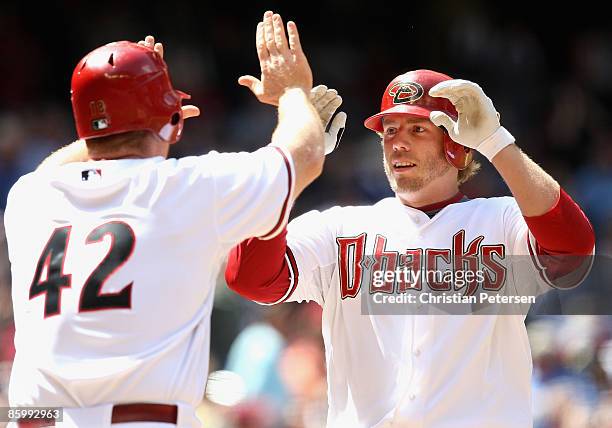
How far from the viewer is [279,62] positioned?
147 inches

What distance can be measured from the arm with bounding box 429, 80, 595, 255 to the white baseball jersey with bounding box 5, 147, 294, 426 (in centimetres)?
109

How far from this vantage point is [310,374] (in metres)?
7.04

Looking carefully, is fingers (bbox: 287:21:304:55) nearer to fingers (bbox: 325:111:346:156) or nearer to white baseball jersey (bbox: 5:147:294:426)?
white baseball jersey (bbox: 5:147:294:426)

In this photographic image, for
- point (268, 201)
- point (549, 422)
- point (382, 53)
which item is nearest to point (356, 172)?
point (382, 53)

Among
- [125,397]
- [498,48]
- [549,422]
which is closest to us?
[125,397]

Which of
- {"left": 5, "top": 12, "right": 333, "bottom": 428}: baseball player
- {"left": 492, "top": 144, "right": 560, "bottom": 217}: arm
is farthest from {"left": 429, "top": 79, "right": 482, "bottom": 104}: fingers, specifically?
Result: {"left": 5, "top": 12, "right": 333, "bottom": 428}: baseball player

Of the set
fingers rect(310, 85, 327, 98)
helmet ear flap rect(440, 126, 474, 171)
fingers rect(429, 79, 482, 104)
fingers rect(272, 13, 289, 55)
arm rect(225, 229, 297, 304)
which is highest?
fingers rect(310, 85, 327, 98)

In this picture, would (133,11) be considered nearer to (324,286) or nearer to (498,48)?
(498,48)

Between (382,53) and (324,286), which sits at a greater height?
(382,53)

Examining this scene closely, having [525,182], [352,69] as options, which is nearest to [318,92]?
[525,182]

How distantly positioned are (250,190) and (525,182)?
1.31 metres

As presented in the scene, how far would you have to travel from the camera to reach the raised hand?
371cm

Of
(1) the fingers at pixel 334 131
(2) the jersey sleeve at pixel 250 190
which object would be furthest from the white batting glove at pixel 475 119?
(2) the jersey sleeve at pixel 250 190

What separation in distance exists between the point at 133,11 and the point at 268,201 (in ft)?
30.8
